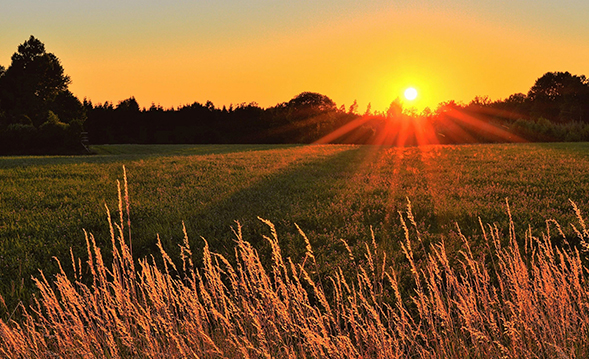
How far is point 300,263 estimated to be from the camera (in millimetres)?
5613

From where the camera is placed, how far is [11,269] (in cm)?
569

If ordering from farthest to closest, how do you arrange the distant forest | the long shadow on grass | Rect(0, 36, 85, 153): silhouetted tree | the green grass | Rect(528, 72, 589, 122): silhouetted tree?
1. Rect(528, 72, 589, 122): silhouetted tree
2. Rect(0, 36, 85, 153): silhouetted tree
3. the distant forest
4. the long shadow on grass
5. the green grass

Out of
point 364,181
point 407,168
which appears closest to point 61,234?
point 364,181

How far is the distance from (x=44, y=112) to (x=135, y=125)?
15.7 metres

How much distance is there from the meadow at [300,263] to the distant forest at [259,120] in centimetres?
2483

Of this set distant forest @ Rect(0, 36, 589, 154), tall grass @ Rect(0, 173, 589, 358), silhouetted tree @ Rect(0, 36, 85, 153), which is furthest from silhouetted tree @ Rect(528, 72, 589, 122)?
tall grass @ Rect(0, 173, 589, 358)

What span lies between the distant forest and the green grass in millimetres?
A: 24658

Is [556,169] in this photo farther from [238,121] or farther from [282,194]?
[238,121]

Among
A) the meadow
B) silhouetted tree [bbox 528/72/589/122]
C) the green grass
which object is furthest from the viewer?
silhouetted tree [bbox 528/72/589/122]

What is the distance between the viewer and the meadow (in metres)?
3.39

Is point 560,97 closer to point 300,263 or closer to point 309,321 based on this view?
point 300,263

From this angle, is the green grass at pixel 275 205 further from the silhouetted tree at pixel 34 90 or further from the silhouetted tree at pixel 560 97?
the silhouetted tree at pixel 560 97

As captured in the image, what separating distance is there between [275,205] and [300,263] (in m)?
2.99

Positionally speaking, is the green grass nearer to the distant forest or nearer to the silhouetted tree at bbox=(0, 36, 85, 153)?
the distant forest
